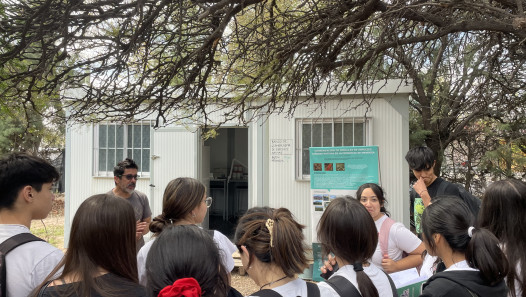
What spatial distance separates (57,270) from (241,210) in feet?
31.6

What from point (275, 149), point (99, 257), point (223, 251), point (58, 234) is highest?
point (275, 149)

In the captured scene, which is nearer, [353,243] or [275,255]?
[275,255]

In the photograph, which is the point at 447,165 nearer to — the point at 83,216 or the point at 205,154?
the point at 205,154

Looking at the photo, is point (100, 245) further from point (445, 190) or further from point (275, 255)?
point (445, 190)

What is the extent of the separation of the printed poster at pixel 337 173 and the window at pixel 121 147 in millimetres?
3826

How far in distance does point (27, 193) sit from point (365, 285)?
5.54ft

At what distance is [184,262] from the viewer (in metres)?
1.36

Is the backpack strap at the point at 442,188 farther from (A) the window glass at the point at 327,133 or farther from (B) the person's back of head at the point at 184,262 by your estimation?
(A) the window glass at the point at 327,133

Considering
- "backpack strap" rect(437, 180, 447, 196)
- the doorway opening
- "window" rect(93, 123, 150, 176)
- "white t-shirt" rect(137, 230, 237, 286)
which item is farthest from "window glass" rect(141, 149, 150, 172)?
"backpack strap" rect(437, 180, 447, 196)

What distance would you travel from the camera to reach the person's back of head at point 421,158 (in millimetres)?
3330

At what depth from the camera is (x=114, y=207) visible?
1596 mm

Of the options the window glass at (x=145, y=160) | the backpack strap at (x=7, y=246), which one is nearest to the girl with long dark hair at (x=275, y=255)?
the backpack strap at (x=7, y=246)

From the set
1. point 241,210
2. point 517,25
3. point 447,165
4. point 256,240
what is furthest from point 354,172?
point 241,210

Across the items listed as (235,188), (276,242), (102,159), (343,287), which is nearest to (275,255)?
(276,242)
